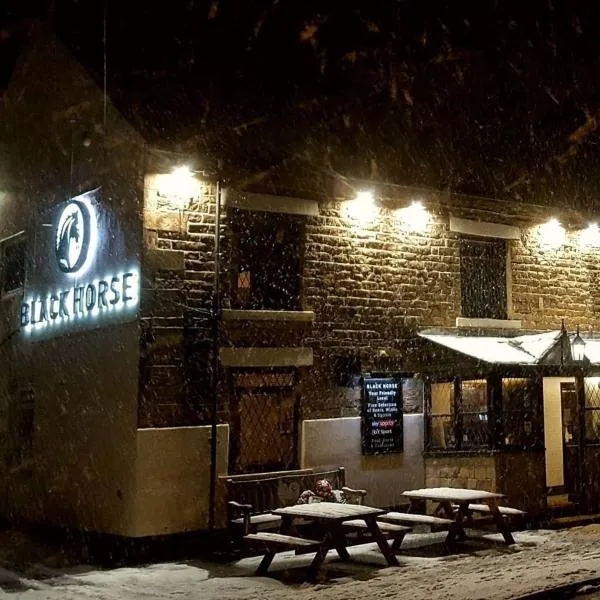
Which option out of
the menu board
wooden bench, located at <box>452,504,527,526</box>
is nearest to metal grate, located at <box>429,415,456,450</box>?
the menu board

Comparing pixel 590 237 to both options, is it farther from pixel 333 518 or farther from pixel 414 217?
pixel 333 518

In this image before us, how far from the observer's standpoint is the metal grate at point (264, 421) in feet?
38.3

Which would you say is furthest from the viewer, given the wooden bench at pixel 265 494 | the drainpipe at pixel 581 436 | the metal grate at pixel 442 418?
the metal grate at pixel 442 418

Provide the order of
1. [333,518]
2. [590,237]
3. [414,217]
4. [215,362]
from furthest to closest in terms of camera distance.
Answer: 1. [590,237]
2. [414,217]
3. [215,362]
4. [333,518]

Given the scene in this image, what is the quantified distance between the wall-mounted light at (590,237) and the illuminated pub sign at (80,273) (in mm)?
8627

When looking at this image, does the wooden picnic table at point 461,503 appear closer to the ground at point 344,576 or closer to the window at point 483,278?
the ground at point 344,576

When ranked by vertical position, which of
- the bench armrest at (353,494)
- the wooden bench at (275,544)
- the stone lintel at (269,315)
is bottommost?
the wooden bench at (275,544)

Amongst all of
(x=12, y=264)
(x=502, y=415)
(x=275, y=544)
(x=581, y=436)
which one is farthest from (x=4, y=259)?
(x=581, y=436)

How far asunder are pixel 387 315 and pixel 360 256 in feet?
3.35

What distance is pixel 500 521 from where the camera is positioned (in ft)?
36.8

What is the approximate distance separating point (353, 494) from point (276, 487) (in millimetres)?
1071

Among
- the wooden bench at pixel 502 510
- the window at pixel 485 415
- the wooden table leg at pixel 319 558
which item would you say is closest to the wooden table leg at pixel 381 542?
the wooden table leg at pixel 319 558

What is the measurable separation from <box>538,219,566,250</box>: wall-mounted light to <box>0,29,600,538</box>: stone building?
2.1 inches

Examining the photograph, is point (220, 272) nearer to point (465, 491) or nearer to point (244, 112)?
point (244, 112)
